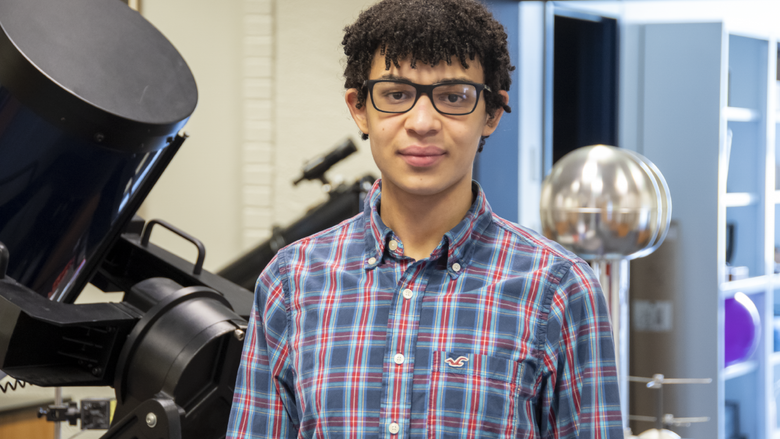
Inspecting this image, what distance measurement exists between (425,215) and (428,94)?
0.46 feet

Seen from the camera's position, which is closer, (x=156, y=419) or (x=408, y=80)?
(x=408, y=80)

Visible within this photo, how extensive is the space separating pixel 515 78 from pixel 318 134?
0.83 meters

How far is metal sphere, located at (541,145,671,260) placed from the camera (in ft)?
5.85

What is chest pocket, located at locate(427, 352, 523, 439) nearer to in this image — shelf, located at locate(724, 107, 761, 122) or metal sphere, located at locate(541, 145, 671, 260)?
metal sphere, located at locate(541, 145, 671, 260)

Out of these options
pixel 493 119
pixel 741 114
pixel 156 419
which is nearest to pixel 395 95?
pixel 493 119

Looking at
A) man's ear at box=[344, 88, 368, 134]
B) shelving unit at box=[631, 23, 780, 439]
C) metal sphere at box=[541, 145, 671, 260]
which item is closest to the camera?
man's ear at box=[344, 88, 368, 134]

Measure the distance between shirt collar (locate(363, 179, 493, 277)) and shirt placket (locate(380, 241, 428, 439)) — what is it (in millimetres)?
30

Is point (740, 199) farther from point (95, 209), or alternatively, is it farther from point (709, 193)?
point (95, 209)

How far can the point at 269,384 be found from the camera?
896 millimetres

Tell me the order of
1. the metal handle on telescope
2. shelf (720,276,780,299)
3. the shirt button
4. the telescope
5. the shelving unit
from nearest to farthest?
the shirt button → the telescope → the metal handle on telescope → the shelving unit → shelf (720,276,780,299)

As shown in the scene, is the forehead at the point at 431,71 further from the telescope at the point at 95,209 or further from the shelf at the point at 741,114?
the shelf at the point at 741,114

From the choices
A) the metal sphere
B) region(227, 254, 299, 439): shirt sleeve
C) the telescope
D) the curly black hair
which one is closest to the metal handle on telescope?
the telescope

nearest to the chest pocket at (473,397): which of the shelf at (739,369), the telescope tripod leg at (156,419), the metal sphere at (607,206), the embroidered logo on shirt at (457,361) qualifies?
the embroidered logo on shirt at (457,361)

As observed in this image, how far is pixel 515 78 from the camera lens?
3.11m
